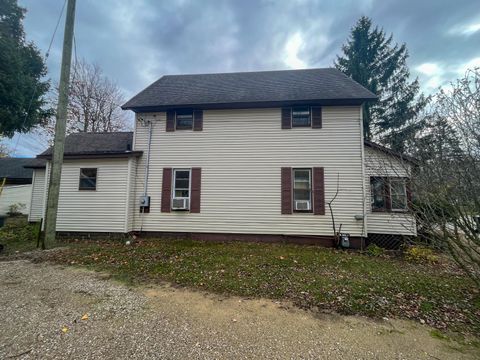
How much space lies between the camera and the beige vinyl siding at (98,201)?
9148mm

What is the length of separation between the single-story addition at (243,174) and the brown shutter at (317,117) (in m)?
0.04

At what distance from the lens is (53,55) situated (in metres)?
9.30

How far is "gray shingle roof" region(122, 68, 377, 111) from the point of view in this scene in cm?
934

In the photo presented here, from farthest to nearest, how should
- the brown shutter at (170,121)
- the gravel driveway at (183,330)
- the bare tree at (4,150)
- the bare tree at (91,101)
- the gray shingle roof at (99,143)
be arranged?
the bare tree at (4,150), the bare tree at (91,101), the gray shingle roof at (99,143), the brown shutter at (170,121), the gravel driveway at (183,330)

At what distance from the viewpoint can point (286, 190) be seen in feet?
30.0

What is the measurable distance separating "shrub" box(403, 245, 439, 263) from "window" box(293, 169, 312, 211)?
11.9 ft

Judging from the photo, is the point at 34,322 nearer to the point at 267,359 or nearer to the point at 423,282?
the point at 267,359

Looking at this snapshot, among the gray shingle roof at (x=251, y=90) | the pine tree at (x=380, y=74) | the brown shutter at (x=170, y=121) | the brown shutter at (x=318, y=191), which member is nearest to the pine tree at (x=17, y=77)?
the gray shingle roof at (x=251, y=90)

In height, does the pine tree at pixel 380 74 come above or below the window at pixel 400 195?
above

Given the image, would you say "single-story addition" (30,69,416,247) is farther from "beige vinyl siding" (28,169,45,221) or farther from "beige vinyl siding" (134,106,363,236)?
"beige vinyl siding" (28,169,45,221)

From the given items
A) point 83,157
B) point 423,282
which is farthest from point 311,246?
point 83,157

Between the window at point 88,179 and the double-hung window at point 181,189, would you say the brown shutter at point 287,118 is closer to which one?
the double-hung window at point 181,189

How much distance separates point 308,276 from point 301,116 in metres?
6.68

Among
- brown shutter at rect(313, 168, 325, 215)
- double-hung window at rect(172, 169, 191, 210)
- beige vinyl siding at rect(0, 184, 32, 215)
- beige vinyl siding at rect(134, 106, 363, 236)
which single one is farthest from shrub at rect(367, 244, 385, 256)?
beige vinyl siding at rect(0, 184, 32, 215)
